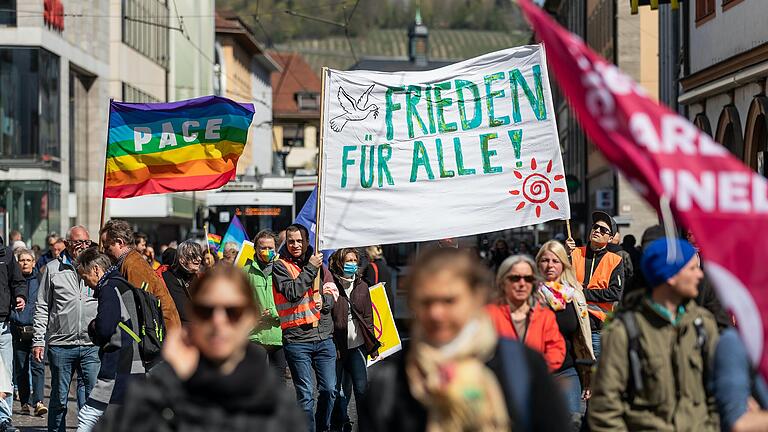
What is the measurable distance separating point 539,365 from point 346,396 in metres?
8.14

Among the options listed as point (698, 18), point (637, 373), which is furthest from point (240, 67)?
point (637, 373)

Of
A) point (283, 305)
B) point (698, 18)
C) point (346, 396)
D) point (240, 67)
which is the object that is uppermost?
point (240, 67)

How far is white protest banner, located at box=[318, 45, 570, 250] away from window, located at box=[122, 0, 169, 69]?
4053cm

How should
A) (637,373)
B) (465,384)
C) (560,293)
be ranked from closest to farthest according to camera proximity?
(465,384) < (637,373) < (560,293)

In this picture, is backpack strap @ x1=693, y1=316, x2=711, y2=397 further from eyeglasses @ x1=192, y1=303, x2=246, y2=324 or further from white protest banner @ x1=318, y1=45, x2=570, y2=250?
white protest banner @ x1=318, y1=45, x2=570, y2=250

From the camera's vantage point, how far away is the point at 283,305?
38.3ft

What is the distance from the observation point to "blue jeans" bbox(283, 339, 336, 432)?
1159 centimetres

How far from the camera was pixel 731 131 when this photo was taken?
24.2 meters

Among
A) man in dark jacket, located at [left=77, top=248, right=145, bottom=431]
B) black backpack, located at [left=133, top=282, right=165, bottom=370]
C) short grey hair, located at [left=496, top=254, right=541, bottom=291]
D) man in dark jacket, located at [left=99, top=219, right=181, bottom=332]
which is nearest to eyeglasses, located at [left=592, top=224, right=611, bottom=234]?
man in dark jacket, located at [left=99, top=219, right=181, bottom=332]

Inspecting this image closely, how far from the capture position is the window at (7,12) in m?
39.2

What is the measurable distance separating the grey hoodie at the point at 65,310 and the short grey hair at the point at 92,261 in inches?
53.5

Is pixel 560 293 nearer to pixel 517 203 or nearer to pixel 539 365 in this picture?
pixel 517 203

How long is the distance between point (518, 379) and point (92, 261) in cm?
598

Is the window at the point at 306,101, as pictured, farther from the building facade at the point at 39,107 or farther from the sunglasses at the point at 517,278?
the sunglasses at the point at 517,278
